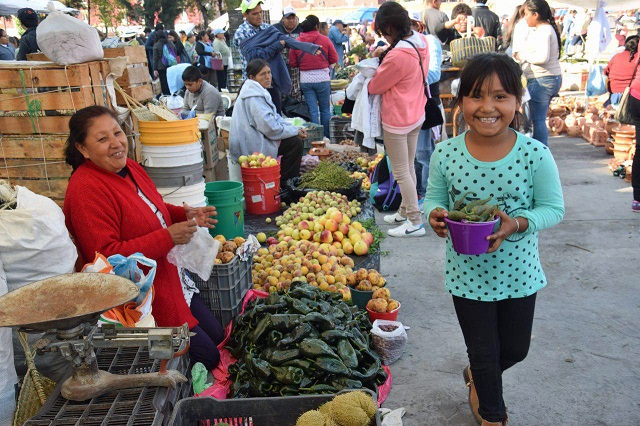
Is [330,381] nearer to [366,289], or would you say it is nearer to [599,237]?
[366,289]

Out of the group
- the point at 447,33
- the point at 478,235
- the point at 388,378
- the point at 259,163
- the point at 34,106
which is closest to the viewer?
the point at 478,235

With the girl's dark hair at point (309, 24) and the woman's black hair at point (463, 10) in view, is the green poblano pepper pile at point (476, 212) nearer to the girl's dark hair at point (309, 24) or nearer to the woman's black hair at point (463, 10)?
the woman's black hair at point (463, 10)

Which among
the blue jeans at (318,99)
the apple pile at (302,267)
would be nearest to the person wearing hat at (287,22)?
the blue jeans at (318,99)

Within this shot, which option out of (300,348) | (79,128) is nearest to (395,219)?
(300,348)

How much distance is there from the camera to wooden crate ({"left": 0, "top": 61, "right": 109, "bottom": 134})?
392 cm

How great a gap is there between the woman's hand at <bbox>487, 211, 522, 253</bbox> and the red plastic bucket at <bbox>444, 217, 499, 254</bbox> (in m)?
0.03

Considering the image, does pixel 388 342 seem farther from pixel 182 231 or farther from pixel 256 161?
pixel 256 161

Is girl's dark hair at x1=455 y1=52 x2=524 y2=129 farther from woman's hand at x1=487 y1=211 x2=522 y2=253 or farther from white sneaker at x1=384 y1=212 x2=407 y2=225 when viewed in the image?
white sneaker at x1=384 y1=212 x2=407 y2=225

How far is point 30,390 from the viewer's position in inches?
89.8

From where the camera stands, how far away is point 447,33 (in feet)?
32.0

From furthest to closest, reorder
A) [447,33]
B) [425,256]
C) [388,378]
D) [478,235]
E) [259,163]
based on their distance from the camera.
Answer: [447,33] < [259,163] < [425,256] < [388,378] < [478,235]

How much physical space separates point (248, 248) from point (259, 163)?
2093 mm

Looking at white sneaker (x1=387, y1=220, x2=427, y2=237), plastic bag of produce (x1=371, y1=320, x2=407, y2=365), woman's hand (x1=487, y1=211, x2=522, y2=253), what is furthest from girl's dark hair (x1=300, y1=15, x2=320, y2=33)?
woman's hand (x1=487, y1=211, x2=522, y2=253)

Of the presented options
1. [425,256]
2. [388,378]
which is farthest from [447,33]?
[388,378]
